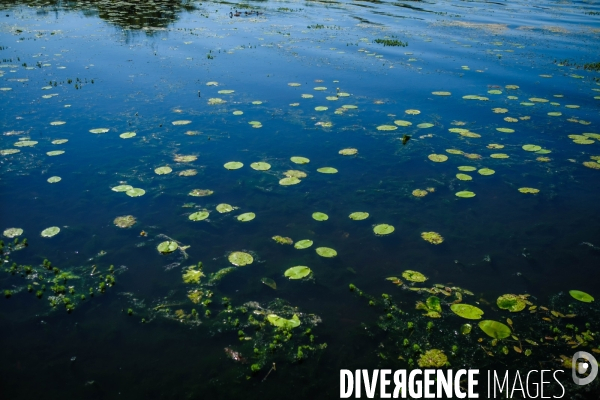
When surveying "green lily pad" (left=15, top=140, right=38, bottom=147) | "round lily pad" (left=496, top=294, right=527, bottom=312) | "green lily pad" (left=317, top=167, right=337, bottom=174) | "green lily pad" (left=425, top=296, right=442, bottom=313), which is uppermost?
"green lily pad" (left=317, top=167, right=337, bottom=174)

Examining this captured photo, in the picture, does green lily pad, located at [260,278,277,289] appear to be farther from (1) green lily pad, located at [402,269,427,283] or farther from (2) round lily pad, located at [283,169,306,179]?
(2) round lily pad, located at [283,169,306,179]

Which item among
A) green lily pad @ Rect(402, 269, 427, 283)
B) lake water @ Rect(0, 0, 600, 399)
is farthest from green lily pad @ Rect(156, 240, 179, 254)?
green lily pad @ Rect(402, 269, 427, 283)

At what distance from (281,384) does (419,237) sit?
2.65 m

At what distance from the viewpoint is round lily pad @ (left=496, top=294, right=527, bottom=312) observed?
4.16 meters

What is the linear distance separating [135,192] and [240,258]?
2170mm

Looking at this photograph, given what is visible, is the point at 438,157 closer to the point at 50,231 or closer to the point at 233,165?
the point at 233,165

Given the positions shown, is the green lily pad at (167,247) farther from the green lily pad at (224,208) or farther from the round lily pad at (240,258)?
the green lily pad at (224,208)

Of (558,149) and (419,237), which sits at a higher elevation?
(558,149)

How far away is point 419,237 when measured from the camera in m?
5.22

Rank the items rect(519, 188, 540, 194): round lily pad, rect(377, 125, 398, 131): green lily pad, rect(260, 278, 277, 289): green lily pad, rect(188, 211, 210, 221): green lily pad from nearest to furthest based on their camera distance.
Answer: rect(260, 278, 277, 289): green lily pad, rect(188, 211, 210, 221): green lily pad, rect(519, 188, 540, 194): round lily pad, rect(377, 125, 398, 131): green lily pad

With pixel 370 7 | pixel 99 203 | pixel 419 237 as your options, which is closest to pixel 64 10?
pixel 370 7

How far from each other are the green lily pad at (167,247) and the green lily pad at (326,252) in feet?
5.47

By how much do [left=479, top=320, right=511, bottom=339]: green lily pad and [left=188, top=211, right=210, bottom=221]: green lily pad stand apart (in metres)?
3.45

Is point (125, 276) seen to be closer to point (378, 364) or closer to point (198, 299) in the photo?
point (198, 299)
